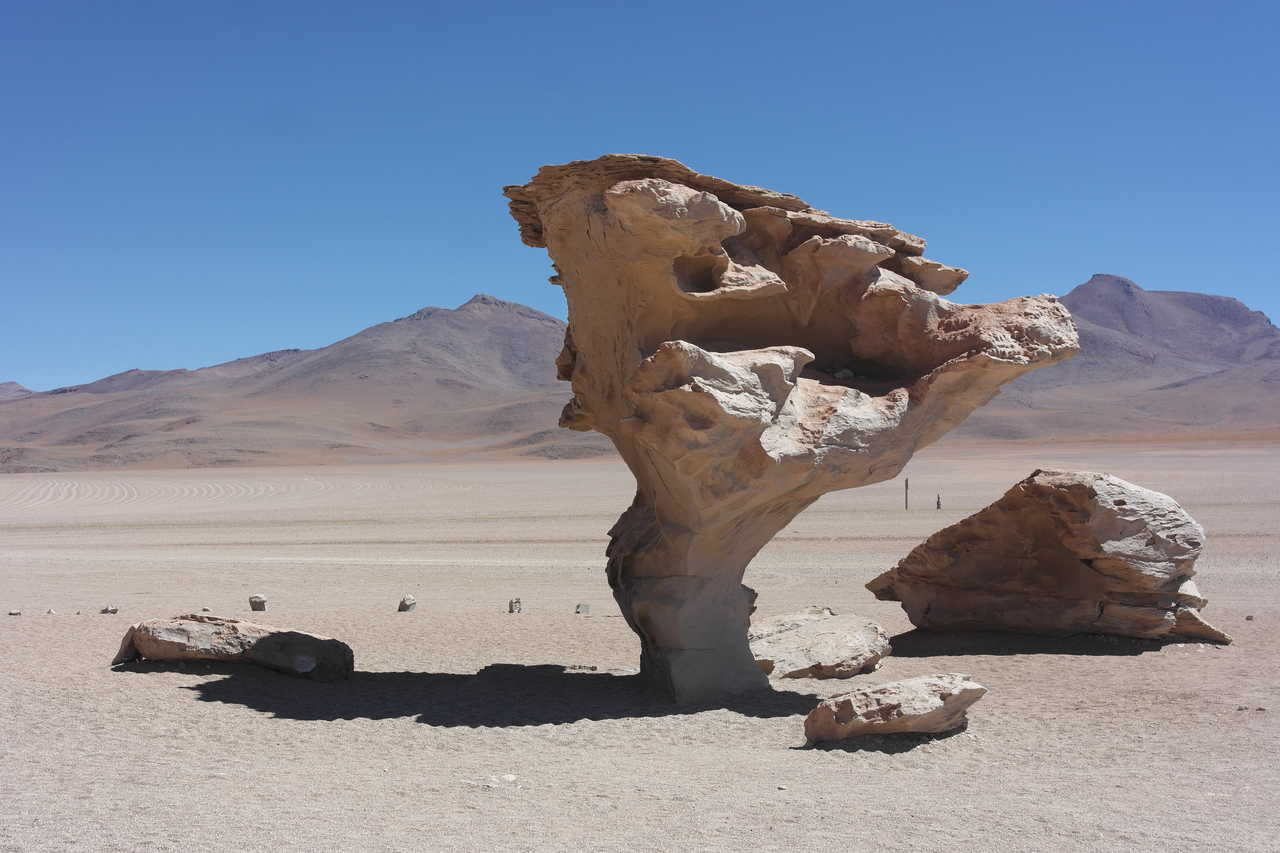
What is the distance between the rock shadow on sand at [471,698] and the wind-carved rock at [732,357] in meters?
0.36

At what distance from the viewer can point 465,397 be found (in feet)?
412

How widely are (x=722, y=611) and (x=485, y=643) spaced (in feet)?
13.5

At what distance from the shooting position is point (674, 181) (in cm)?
828

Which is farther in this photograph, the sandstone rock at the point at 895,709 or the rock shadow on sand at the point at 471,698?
the rock shadow on sand at the point at 471,698

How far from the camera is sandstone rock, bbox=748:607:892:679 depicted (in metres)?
10.3

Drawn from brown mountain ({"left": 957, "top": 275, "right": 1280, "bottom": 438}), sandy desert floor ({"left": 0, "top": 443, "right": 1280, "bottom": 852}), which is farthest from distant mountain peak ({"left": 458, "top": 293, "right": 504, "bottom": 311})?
sandy desert floor ({"left": 0, "top": 443, "right": 1280, "bottom": 852})

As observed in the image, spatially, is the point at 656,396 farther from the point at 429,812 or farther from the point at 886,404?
the point at 429,812

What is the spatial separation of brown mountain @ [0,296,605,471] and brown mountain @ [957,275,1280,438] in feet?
156

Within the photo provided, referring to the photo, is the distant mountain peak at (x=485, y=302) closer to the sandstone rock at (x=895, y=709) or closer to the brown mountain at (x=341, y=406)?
the brown mountain at (x=341, y=406)

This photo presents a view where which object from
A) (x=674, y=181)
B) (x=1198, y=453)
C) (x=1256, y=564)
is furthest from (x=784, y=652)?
(x=1198, y=453)

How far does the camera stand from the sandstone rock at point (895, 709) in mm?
7117

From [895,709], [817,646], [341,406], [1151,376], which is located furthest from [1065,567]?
[1151,376]

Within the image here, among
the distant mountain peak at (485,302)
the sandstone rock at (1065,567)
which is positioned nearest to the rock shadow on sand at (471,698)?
the sandstone rock at (1065,567)

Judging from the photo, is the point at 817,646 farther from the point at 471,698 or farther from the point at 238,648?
the point at 238,648
